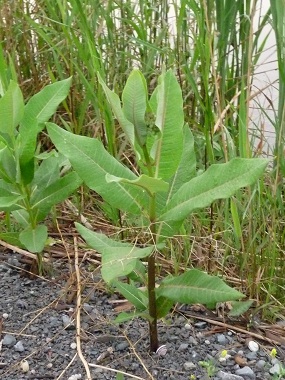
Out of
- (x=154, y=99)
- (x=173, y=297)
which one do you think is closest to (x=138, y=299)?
(x=173, y=297)

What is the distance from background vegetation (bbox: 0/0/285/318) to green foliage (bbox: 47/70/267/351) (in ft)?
0.69

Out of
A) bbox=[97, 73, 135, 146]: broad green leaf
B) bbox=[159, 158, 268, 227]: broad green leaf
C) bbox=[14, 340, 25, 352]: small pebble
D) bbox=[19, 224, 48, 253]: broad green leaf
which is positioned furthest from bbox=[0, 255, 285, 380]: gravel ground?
bbox=[97, 73, 135, 146]: broad green leaf

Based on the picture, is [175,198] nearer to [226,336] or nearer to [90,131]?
[226,336]

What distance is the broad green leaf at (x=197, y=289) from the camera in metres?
1.05

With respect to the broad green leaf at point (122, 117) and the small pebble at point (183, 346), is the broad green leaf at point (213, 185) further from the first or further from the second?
the small pebble at point (183, 346)

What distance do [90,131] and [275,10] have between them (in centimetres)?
66

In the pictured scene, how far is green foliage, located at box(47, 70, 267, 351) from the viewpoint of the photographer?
3.25 ft

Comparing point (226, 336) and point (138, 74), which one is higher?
point (138, 74)

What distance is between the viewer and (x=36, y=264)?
1446 millimetres

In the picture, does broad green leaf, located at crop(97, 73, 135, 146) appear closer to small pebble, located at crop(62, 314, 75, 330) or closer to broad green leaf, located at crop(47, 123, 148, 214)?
broad green leaf, located at crop(47, 123, 148, 214)

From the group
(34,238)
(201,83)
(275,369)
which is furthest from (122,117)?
(201,83)

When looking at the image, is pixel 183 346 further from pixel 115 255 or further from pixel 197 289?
pixel 115 255

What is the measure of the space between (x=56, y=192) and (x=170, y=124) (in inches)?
14.7

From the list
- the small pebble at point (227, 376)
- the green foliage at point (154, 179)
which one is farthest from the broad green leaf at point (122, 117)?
the small pebble at point (227, 376)
